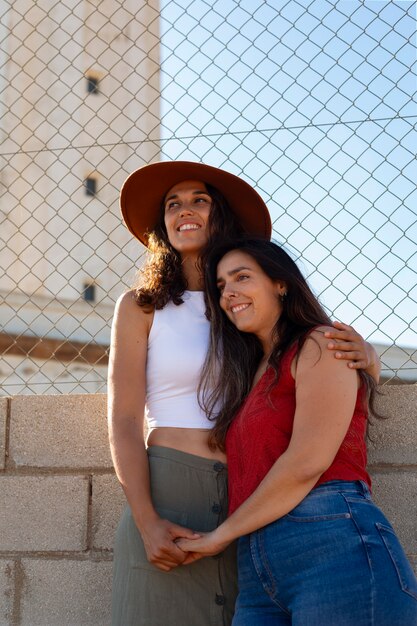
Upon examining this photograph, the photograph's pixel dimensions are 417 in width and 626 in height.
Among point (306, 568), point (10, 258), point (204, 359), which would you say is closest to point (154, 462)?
point (204, 359)

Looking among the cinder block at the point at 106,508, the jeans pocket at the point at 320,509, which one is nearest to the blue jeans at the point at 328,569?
the jeans pocket at the point at 320,509

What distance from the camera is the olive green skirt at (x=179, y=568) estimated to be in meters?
2.69

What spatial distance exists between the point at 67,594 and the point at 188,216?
1529mm

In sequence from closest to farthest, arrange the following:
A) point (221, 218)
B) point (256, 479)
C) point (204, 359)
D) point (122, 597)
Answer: point (256, 479)
point (122, 597)
point (204, 359)
point (221, 218)

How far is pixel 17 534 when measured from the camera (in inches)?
139

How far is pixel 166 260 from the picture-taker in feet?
10.5

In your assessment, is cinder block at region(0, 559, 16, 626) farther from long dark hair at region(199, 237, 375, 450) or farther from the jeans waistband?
the jeans waistband

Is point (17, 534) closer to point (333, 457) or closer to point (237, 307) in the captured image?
point (237, 307)

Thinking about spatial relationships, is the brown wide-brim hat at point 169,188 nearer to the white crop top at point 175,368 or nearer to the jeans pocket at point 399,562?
the white crop top at point 175,368

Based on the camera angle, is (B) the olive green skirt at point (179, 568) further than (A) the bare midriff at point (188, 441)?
No

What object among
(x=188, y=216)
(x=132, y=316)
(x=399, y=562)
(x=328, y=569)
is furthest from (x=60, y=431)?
(x=399, y=562)

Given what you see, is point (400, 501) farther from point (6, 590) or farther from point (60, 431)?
point (6, 590)

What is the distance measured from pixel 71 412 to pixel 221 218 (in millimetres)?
1015

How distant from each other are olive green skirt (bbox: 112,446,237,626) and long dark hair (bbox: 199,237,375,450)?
14cm
